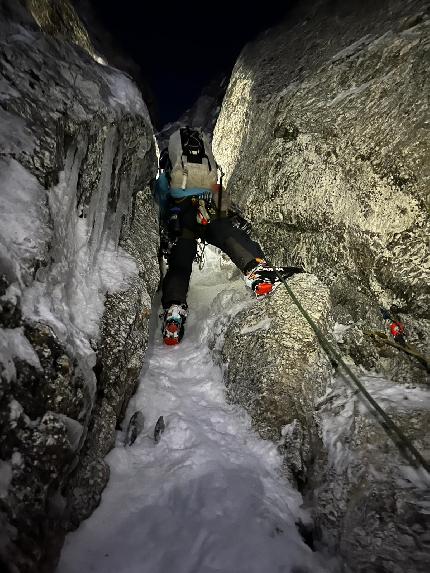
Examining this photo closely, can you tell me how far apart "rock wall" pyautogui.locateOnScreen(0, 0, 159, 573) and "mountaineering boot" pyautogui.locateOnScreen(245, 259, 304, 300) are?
63.4 inches

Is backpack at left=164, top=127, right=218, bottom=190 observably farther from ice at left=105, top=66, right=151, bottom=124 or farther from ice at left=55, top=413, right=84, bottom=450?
ice at left=55, top=413, right=84, bottom=450

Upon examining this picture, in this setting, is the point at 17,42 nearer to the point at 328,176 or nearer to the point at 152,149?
Result: the point at 152,149

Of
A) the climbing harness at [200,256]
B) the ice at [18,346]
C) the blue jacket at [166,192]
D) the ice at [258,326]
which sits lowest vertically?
the ice at [18,346]

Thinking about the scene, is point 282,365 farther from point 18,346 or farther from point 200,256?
point 200,256

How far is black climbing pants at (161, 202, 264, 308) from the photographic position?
19.0 ft

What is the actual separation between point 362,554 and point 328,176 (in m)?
5.07

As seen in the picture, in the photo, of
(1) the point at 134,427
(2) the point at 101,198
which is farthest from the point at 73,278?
(1) the point at 134,427

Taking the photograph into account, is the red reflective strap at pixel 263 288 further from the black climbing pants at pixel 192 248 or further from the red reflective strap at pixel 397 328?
the red reflective strap at pixel 397 328

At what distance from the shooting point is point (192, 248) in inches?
248

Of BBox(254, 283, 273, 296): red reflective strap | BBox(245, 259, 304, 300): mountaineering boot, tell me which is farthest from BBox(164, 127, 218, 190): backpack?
BBox(254, 283, 273, 296): red reflective strap

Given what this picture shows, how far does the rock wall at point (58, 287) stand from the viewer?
2.17m

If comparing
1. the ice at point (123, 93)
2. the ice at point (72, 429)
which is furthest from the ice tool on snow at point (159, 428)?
the ice at point (123, 93)

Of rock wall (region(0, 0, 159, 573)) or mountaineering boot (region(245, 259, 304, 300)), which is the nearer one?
rock wall (region(0, 0, 159, 573))

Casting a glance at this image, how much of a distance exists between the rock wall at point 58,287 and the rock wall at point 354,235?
185cm
